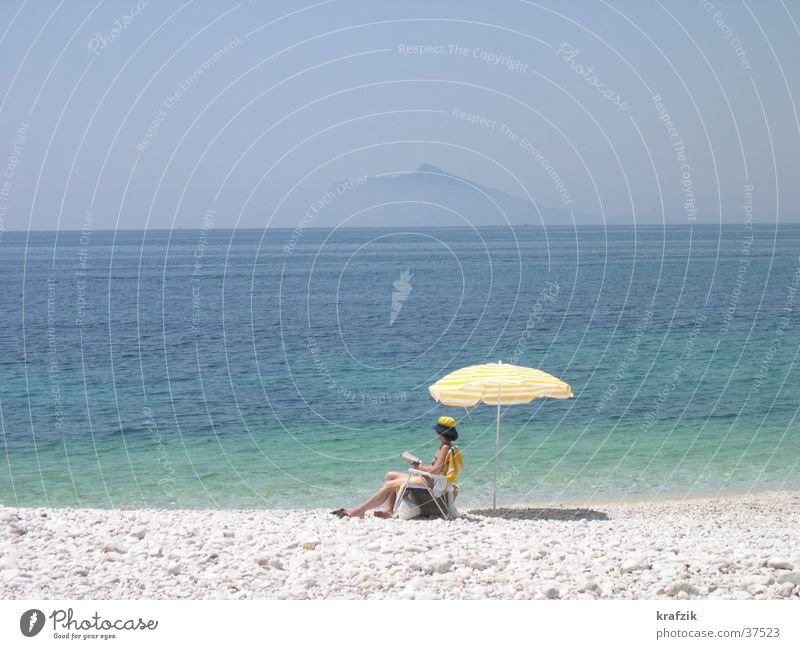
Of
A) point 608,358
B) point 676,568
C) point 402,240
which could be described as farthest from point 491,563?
point 402,240

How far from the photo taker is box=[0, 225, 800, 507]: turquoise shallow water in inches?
792

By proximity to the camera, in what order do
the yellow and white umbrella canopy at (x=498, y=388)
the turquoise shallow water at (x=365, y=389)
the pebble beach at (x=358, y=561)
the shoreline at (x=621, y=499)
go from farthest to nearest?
the turquoise shallow water at (x=365, y=389) → the shoreline at (x=621, y=499) → the yellow and white umbrella canopy at (x=498, y=388) → the pebble beach at (x=358, y=561)

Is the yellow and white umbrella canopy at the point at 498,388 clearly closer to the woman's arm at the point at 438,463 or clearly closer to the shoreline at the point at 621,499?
the woman's arm at the point at 438,463

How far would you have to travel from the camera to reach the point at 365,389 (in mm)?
33250

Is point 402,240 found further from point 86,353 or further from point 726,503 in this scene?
point 726,503

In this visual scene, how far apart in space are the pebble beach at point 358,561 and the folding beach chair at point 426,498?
0.89 metres

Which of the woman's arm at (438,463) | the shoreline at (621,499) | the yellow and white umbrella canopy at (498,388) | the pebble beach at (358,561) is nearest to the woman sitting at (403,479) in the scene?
the woman's arm at (438,463)

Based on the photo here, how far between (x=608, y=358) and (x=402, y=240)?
150 m

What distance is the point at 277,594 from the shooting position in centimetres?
895

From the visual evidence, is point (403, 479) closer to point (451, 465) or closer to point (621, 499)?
point (451, 465)

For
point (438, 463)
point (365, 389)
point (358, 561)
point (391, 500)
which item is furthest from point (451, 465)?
point (365, 389)

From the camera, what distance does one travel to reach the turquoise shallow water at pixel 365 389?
20.1 metres

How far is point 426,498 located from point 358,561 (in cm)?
327

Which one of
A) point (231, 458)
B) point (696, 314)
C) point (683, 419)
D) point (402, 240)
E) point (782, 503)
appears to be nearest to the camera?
point (782, 503)
